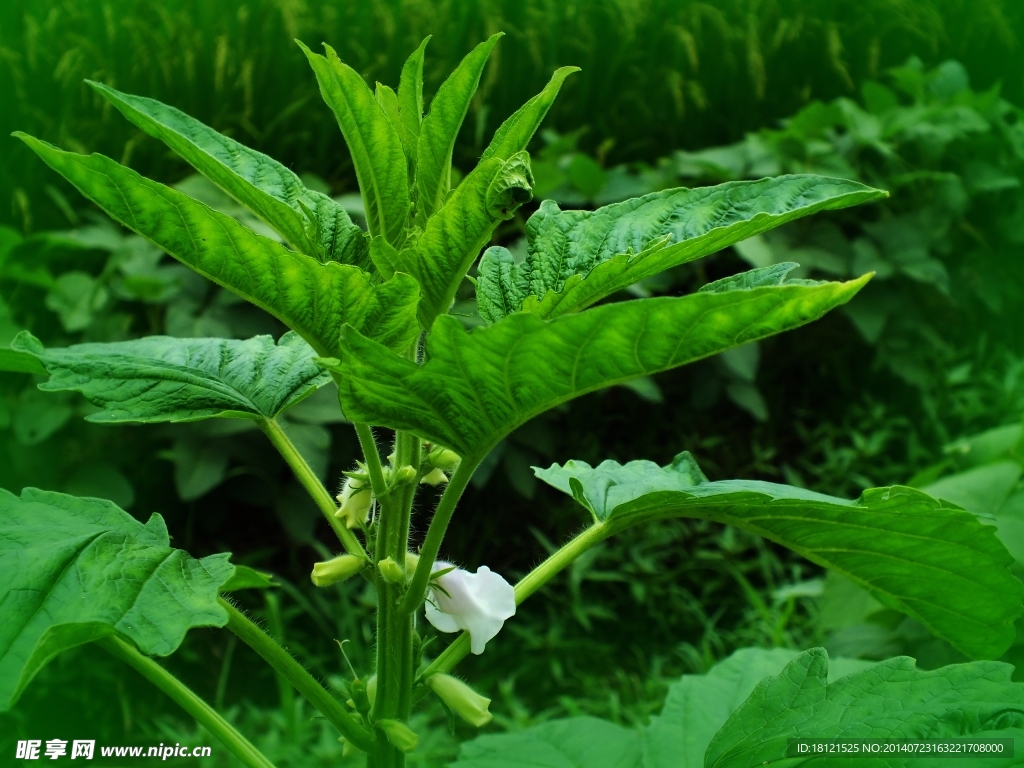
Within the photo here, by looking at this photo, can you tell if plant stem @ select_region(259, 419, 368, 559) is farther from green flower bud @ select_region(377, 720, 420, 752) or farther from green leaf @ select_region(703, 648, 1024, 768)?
green leaf @ select_region(703, 648, 1024, 768)

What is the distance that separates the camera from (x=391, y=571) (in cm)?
70

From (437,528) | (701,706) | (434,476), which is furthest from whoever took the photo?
(701,706)

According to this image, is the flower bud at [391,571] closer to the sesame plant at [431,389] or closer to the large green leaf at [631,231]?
the sesame plant at [431,389]

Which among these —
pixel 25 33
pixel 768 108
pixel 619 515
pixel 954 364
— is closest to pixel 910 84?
pixel 768 108

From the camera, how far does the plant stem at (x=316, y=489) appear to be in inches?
28.8

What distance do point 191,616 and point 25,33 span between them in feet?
10.7

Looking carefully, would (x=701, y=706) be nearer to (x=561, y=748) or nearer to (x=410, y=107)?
(x=561, y=748)

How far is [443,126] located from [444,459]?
24cm

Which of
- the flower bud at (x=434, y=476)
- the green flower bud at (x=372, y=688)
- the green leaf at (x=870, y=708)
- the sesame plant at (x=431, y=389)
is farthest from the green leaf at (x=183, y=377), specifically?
the green leaf at (x=870, y=708)

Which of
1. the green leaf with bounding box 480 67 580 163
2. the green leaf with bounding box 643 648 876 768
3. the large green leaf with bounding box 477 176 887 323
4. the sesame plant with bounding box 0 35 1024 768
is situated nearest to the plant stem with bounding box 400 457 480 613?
the sesame plant with bounding box 0 35 1024 768

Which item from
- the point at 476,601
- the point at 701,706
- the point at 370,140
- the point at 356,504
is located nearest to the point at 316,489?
the point at 356,504

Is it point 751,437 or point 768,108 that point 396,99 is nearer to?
point 751,437

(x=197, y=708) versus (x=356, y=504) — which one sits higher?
(x=356, y=504)

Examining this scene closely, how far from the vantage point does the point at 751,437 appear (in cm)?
332
